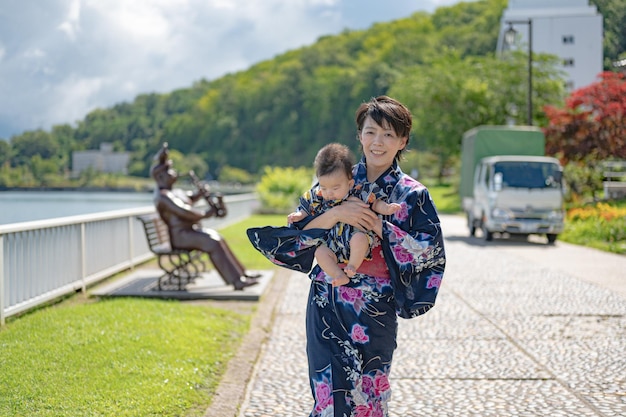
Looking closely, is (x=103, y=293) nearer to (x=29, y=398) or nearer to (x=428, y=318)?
(x=428, y=318)

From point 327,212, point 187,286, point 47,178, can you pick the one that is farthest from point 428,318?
point 47,178

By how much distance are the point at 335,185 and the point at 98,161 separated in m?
19.5

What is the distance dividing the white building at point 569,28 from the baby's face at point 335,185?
39.4ft

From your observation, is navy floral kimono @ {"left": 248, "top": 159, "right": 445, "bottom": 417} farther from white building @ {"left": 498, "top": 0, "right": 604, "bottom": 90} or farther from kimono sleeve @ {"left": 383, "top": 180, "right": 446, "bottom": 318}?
white building @ {"left": 498, "top": 0, "right": 604, "bottom": 90}

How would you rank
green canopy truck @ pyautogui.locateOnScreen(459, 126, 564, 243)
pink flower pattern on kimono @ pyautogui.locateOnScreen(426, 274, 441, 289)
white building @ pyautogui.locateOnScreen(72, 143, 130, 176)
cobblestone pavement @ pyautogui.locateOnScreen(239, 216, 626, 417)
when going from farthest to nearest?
green canopy truck @ pyautogui.locateOnScreen(459, 126, 564, 243) < white building @ pyautogui.locateOnScreen(72, 143, 130, 176) < cobblestone pavement @ pyautogui.locateOnScreen(239, 216, 626, 417) < pink flower pattern on kimono @ pyautogui.locateOnScreen(426, 274, 441, 289)

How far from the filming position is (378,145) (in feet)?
10.0

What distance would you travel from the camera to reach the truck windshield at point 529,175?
1780 centimetres

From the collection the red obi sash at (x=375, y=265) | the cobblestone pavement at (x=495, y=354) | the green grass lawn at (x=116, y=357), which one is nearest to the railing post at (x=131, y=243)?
the cobblestone pavement at (x=495, y=354)

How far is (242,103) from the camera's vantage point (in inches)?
5399

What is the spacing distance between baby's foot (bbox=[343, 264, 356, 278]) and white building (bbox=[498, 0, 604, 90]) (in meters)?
12.1

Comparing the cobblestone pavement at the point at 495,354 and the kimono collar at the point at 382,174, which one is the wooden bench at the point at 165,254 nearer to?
the cobblestone pavement at the point at 495,354

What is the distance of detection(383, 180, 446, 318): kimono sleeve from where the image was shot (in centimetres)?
294

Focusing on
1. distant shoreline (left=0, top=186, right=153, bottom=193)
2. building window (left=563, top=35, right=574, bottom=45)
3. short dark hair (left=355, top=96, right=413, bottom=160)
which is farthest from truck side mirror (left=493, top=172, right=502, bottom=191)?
short dark hair (left=355, top=96, right=413, bottom=160)

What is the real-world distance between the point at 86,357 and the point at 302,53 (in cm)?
13225
